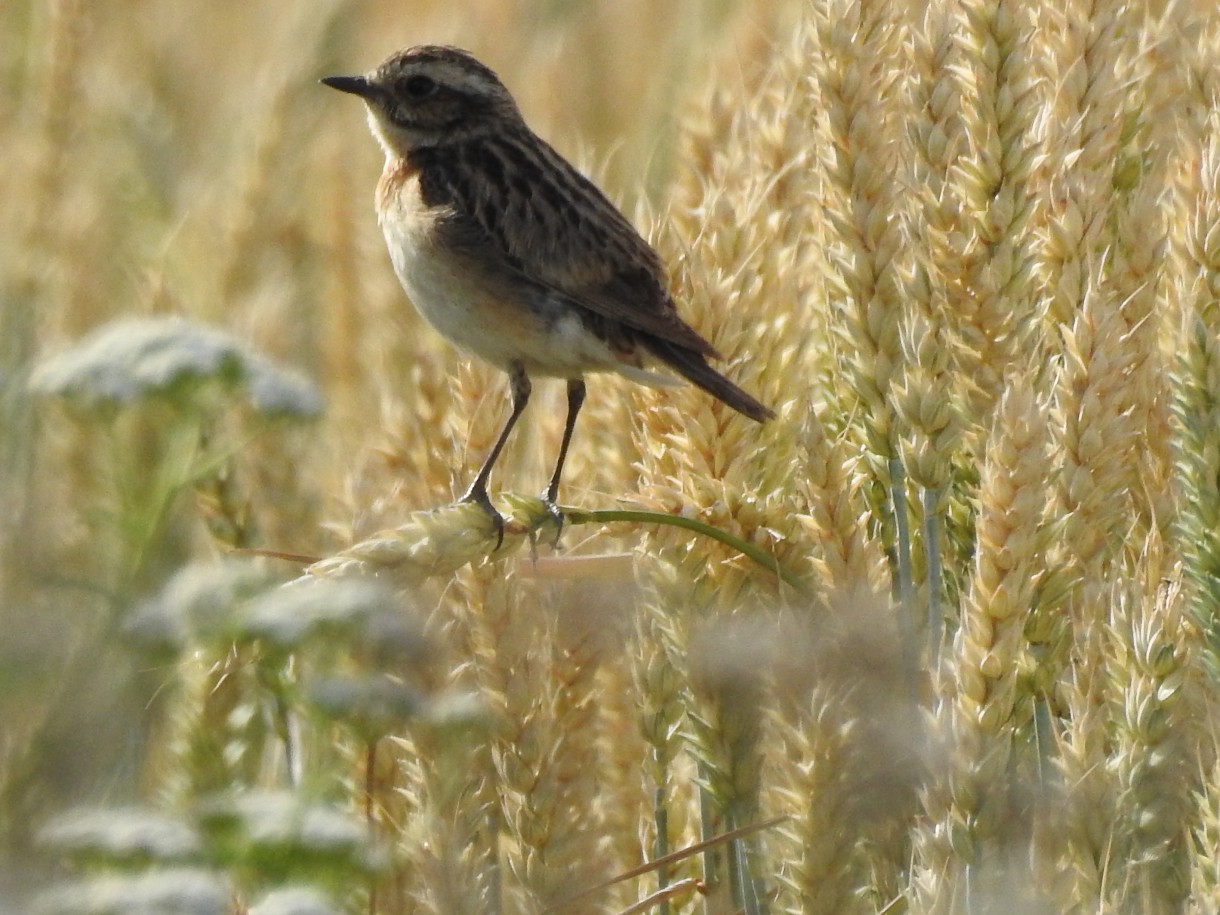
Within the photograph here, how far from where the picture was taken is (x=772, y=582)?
3209 millimetres

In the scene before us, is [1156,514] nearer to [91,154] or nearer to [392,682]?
[392,682]

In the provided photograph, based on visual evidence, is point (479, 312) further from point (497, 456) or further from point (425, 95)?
point (425, 95)

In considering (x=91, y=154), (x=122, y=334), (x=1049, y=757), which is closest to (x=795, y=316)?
(x=1049, y=757)

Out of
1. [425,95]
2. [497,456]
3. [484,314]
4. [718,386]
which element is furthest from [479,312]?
[718,386]

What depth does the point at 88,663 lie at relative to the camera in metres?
3.17

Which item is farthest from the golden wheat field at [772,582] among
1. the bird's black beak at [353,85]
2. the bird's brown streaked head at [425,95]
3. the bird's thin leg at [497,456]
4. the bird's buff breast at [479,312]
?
the bird's black beak at [353,85]

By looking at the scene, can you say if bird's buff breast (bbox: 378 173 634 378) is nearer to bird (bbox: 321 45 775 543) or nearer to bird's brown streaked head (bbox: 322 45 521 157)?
bird (bbox: 321 45 775 543)

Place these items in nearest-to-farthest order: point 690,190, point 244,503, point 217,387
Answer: point 217,387 → point 690,190 → point 244,503

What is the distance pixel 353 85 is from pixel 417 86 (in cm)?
17

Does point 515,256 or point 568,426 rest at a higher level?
point 515,256

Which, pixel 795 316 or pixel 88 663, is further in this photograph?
pixel 795 316

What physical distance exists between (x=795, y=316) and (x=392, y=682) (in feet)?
3.99

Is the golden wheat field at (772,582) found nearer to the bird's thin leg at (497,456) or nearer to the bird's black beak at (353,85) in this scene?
the bird's thin leg at (497,456)

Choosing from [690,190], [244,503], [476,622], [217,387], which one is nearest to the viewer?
[476,622]
